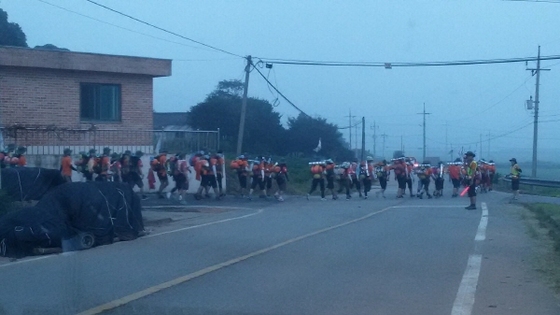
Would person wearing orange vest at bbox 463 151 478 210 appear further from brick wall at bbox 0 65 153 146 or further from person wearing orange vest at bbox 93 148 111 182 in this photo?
brick wall at bbox 0 65 153 146

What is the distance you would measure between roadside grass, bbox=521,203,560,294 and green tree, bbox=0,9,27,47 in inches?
1426

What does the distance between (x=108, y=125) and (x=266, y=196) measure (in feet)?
24.3

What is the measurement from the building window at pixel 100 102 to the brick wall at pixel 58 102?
239mm

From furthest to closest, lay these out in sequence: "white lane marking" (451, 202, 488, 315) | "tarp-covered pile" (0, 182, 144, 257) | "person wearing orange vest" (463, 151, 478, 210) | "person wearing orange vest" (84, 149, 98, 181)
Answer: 1. "person wearing orange vest" (84, 149, 98, 181)
2. "person wearing orange vest" (463, 151, 478, 210)
3. "tarp-covered pile" (0, 182, 144, 257)
4. "white lane marking" (451, 202, 488, 315)

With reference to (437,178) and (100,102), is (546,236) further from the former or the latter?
(100,102)

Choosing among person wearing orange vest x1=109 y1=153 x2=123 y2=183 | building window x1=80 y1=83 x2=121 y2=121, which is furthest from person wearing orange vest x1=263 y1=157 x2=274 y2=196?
building window x1=80 y1=83 x2=121 y2=121

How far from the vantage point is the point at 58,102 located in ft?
107

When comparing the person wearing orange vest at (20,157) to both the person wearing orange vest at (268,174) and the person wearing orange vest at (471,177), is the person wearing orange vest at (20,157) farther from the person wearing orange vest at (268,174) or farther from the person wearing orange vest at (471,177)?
the person wearing orange vest at (471,177)

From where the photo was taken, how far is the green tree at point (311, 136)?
61688 mm

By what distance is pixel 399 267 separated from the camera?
12883 mm

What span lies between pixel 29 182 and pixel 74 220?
192 inches

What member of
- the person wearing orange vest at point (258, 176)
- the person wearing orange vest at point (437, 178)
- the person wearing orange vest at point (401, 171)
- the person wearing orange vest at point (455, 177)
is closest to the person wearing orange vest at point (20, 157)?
the person wearing orange vest at point (258, 176)

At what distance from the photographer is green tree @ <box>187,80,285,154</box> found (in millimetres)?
57938

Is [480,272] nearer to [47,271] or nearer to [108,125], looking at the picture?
[47,271]
